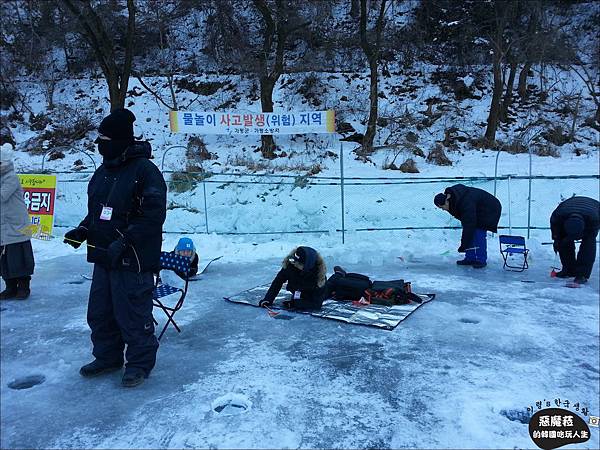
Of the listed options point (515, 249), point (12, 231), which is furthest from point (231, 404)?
point (515, 249)

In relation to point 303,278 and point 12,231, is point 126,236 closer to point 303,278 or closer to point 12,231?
point 303,278

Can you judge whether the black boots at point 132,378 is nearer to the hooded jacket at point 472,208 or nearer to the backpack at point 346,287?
the backpack at point 346,287

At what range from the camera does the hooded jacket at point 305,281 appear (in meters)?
4.92

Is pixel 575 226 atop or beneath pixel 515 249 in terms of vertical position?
atop

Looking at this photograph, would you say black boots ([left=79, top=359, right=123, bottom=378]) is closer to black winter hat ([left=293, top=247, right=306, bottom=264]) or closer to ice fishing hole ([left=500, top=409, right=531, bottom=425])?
black winter hat ([left=293, top=247, right=306, bottom=264])

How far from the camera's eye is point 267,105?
15227 millimetres

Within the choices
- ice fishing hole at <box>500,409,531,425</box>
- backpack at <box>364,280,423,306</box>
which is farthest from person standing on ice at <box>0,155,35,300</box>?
ice fishing hole at <box>500,409,531,425</box>

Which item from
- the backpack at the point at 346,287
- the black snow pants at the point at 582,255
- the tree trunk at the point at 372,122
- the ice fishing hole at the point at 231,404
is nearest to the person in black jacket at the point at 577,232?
the black snow pants at the point at 582,255

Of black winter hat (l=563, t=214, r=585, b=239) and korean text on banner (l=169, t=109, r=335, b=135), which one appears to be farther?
korean text on banner (l=169, t=109, r=335, b=135)

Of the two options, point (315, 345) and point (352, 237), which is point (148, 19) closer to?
point (352, 237)

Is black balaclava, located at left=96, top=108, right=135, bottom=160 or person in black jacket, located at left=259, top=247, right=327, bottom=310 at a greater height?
black balaclava, located at left=96, top=108, right=135, bottom=160

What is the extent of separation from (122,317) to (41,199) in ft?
17.7

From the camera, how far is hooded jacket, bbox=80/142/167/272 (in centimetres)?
323

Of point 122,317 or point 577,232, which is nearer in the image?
point 122,317
